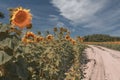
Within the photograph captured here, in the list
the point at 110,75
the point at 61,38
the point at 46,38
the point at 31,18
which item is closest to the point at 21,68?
the point at 31,18

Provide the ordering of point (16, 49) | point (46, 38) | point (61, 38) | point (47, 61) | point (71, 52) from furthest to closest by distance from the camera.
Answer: point (71, 52) → point (61, 38) → point (46, 38) → point (47, 61) → point (16, 49)

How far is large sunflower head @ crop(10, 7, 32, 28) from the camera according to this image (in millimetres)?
2823

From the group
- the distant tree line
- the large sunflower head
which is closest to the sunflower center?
the large sunflower head

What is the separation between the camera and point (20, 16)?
9.78ft

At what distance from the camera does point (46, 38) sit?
28.1 ft

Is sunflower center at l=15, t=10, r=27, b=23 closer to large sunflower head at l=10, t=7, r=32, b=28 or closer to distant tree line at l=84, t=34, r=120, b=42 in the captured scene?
large sunflower head at l=10, t=7, r=32, b=28

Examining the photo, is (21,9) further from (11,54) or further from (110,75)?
(110,75)

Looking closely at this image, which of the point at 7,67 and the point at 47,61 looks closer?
the point at 7,67

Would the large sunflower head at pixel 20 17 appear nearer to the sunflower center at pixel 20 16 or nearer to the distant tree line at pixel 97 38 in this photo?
the sunflower center at pixel 20 16

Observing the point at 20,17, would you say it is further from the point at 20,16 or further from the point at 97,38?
the point at 97,38

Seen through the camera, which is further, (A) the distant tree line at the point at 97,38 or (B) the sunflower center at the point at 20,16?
(A) the distant tree line at the point at 97,38

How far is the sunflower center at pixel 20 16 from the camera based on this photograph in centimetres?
288

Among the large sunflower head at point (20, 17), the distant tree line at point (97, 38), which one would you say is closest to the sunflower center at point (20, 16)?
the large sunflower head at point (20, 17)

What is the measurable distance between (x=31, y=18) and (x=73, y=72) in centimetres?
445
